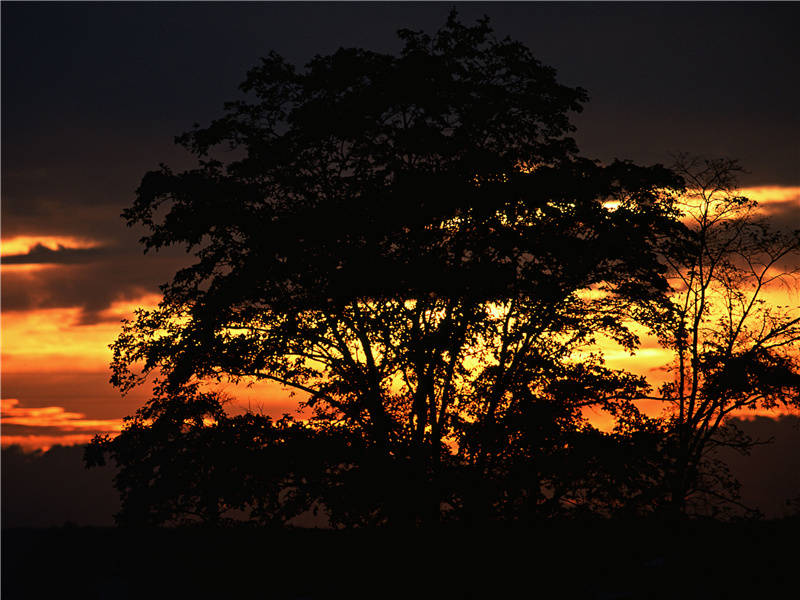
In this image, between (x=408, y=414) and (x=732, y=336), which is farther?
(x=732, y=336)

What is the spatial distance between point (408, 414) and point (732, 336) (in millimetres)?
12948

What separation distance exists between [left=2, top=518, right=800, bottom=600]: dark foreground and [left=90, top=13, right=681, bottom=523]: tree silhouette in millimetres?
1680

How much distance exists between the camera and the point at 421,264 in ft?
71.4

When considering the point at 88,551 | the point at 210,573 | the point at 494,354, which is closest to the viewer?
the point at 210,573

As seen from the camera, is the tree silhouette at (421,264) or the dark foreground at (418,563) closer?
the dark foreground at (418,563)

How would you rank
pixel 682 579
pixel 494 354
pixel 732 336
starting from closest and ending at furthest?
1. pixel 682 579
2. pixel 494 354
3. pixel 732 336

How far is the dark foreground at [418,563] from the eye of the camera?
52.6 feet

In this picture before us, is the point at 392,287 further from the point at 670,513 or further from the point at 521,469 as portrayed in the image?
the point at 670,513

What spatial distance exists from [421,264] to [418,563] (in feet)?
24.4

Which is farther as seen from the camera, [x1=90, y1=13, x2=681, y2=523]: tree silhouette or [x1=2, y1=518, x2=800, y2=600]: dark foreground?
[x1=90, y1=13, x2=681, y2=523]: tree silhouette

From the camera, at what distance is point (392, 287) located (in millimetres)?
21672

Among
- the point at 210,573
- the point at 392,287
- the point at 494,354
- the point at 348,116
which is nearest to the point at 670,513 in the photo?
the point at 494,354

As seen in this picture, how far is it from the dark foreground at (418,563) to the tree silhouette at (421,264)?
66.1 inches

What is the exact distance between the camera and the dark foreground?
1603cm
